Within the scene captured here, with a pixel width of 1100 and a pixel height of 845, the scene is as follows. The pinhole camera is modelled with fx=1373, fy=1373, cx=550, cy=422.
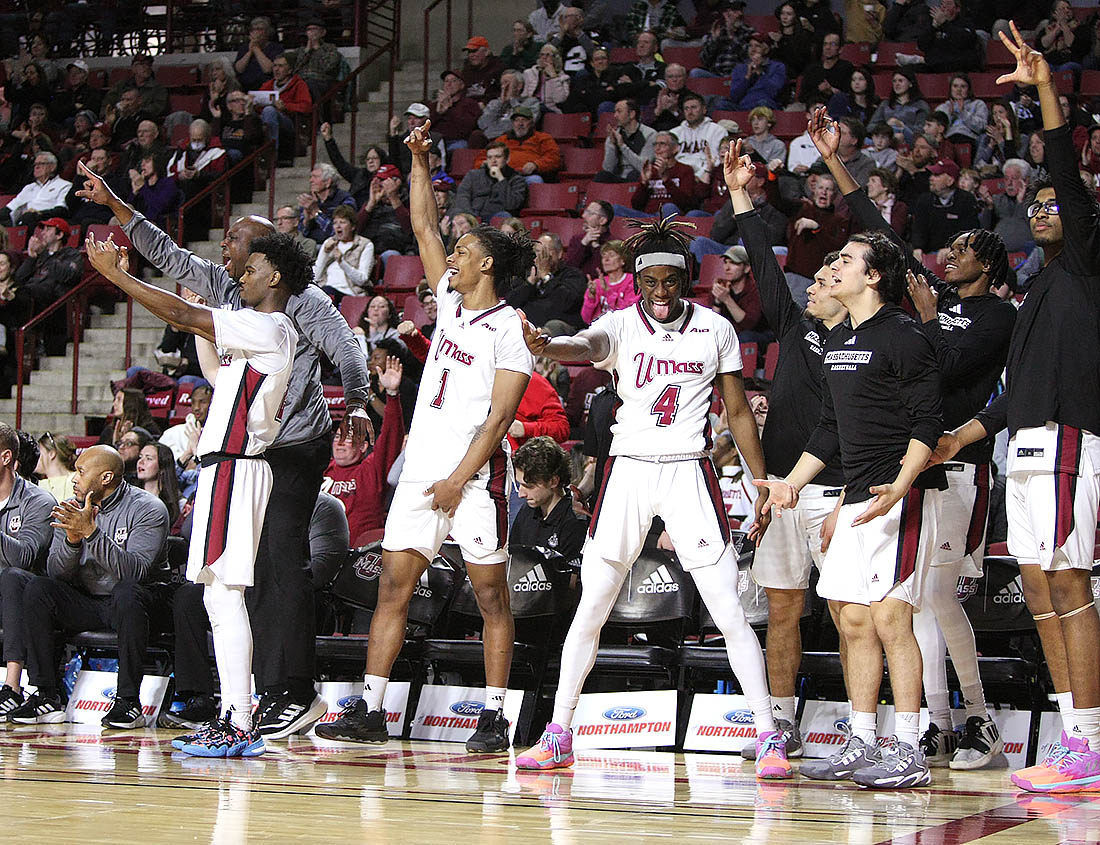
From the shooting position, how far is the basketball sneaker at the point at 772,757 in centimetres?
504

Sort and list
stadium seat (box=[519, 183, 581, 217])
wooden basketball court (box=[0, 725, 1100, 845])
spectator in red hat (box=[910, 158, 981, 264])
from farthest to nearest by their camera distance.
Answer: stadium seat (box=[519, 183, 581, 217])
spectator in red hat (box=[910, 158, 981, 264])
wooden basketball court (box=[0, 725, 1100, 845])

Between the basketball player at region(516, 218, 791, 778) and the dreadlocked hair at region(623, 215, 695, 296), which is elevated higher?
the dreadlocked hair at region(623, 215, 695, 296)

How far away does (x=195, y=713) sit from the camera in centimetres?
659

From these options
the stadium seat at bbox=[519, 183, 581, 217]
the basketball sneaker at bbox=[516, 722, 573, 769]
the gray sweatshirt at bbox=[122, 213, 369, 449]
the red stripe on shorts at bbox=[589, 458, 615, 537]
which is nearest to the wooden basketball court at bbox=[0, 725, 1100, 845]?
the basketball sneaker at bbox=[516, 722, 573, 769]

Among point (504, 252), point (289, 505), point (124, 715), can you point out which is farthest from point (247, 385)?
point (124, 715)

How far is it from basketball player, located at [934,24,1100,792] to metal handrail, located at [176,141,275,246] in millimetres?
9946

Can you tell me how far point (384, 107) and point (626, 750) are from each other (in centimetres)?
1144

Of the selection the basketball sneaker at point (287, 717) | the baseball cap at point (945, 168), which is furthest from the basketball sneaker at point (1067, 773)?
the baseball cap at point (945, 168)

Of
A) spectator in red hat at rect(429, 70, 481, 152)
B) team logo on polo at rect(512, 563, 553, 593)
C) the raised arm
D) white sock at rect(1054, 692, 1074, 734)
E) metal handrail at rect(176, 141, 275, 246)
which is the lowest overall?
white sock at rect(1054, 692, 1074, 734)

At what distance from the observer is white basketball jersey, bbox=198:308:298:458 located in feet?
17.9

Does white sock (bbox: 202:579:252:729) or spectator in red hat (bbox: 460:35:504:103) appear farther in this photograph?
spectator in red hat (bbox: 460:35:504:103)

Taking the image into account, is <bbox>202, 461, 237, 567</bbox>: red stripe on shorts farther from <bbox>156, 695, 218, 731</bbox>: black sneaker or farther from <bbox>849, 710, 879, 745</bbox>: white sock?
<bbox>849, 710, 879, 745</bbox>: white sock

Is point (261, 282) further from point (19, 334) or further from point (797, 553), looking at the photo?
point (19, 334)

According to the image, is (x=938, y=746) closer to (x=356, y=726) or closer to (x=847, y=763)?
(x=847, y=763)
